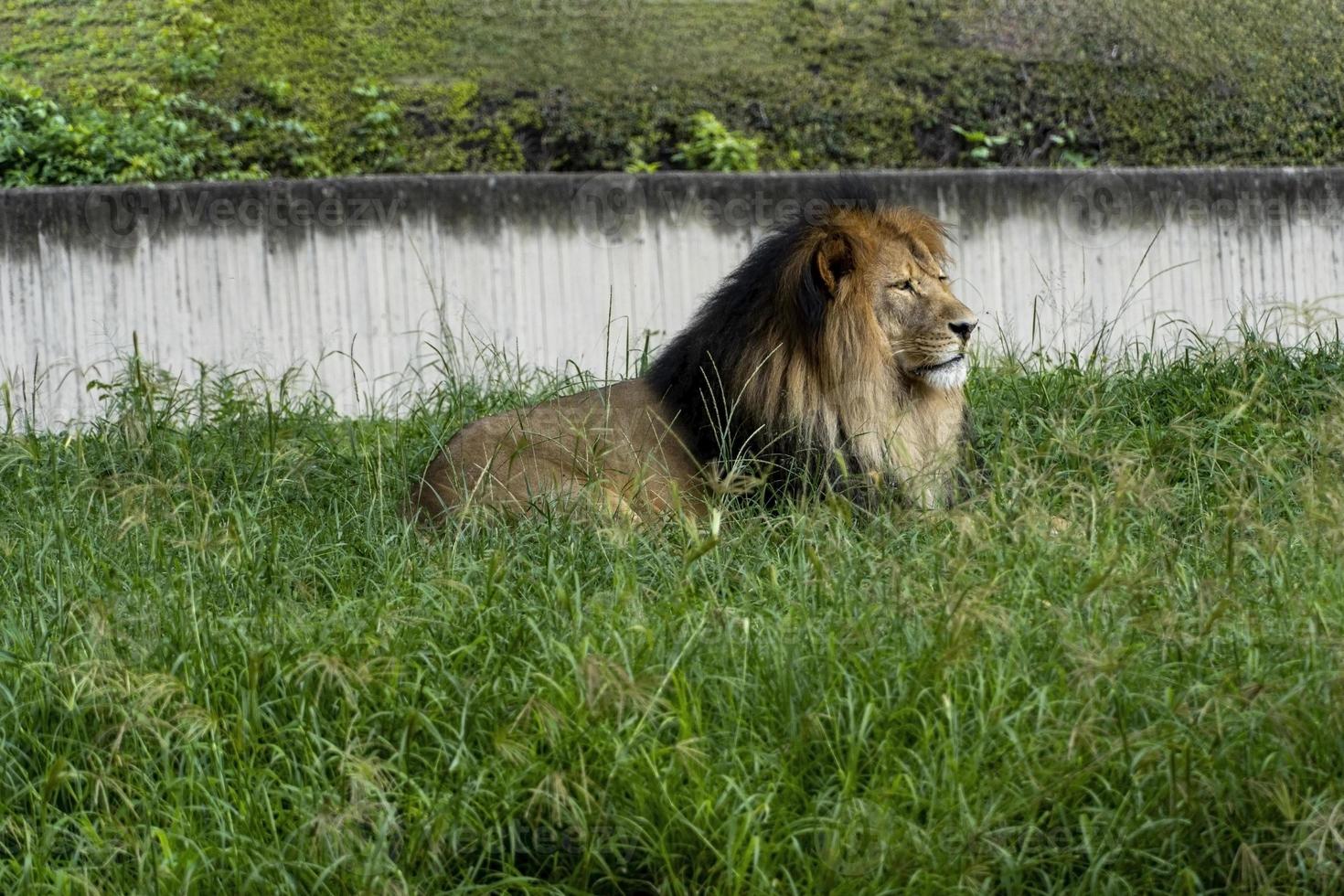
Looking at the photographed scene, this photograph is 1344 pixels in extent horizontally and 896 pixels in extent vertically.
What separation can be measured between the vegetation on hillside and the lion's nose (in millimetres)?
5059

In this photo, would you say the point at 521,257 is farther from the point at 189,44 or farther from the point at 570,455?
the point at 570,455

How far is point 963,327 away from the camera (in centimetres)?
548

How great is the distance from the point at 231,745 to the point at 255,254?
5.46 metres

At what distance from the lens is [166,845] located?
3.33 m

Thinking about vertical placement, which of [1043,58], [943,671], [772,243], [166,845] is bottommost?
[166,845]

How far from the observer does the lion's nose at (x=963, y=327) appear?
17.9 feet

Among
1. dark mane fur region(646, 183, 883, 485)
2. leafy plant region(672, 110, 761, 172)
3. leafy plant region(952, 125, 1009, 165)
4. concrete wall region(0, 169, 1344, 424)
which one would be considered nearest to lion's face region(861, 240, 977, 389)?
dark mane fur region(646, 183, 883, 485)

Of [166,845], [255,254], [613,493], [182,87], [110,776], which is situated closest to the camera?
[166,845]

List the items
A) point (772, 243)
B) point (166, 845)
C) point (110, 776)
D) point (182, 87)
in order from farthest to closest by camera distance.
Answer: point (182, 87) → point (772, 243) → point (110, 776) → point (166, 845)

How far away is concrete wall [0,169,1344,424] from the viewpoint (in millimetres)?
8672

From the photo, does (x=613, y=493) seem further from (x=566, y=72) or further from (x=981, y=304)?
(x=566, y=72)

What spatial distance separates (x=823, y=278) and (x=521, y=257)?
3682mm

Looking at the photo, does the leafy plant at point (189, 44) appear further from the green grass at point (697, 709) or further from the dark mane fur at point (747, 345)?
the green grass at point (697, 709)

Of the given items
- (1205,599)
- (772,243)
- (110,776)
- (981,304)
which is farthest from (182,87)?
(1205,599)
